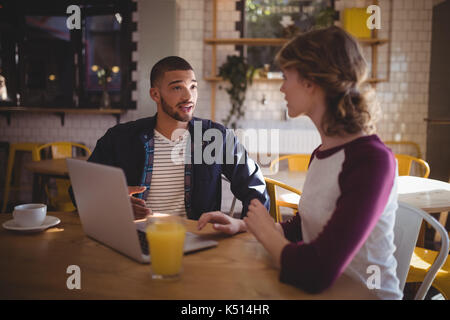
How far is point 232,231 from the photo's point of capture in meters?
1.19

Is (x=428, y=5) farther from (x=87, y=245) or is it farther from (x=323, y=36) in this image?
(x=87, y=245)

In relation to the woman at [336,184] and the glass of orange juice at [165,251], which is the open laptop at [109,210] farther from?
the woman at [336,184]

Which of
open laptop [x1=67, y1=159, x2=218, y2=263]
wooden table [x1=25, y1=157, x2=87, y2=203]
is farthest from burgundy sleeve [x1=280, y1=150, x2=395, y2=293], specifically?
wooden table [x1=25, y1=157, x2=87, y2=203]

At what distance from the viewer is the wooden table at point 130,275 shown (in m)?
0.80

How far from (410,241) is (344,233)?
2.10ft

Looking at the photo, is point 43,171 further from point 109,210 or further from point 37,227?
point 109,210

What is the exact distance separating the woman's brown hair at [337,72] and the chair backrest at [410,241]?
1.60 feet

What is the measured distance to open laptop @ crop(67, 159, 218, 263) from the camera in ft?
2.83

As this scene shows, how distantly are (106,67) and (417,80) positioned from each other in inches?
151

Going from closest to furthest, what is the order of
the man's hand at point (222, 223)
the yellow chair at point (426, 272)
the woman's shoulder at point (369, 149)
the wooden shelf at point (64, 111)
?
the woman's shoulder at point (369, 149) < the man's hand at point (222, 223) < the yellow chair at point (426, 272) < the wooden shelf at point (64, 111)

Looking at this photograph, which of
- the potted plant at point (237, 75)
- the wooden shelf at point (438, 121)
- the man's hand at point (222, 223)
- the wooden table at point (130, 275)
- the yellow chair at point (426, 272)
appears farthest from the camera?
the potted plant at point (237, 75)

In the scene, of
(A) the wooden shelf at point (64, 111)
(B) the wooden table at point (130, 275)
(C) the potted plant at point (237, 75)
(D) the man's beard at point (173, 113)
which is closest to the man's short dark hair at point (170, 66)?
(D) the man's beard at point (173, 113)

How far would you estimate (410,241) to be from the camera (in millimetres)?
1335

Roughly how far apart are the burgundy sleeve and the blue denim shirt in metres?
A: 0.88
